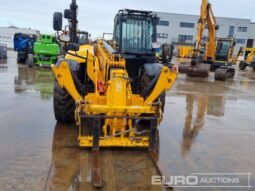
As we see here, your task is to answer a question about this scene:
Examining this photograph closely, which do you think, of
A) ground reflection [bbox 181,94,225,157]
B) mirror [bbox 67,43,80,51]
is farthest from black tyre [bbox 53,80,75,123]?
ground reflection [bbox 181,94,225,157]

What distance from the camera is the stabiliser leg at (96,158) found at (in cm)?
411

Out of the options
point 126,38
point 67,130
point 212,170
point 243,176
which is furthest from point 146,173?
point 126,38

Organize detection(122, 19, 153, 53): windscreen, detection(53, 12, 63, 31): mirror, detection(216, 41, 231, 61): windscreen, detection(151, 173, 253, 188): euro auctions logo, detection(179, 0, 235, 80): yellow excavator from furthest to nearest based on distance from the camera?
detection(216, 41, 231, 61): windscreen → detection(179, 0, 235, 80): yellow excavator → detection(122, 19, 153, 53): windscreen → detection(53, 12, 63, 31): mirror → detection(151, 173, 253, 188): euro auctions logo

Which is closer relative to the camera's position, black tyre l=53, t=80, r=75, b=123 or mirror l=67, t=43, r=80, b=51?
black tyre l=53, t=80, r=75, b=123

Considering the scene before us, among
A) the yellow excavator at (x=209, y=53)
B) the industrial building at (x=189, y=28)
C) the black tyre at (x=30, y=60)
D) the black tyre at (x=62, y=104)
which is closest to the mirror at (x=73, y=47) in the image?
the black tyre at (x=62, y=104)

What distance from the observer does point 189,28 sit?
63.2 meters

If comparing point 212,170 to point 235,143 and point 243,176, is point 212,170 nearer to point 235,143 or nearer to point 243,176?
point 243,176

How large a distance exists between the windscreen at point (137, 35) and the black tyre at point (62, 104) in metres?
1.72

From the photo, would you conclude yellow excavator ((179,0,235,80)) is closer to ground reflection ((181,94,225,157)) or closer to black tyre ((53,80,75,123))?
ground reflection ((181,94,225,157))

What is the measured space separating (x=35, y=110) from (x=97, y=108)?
321 cm

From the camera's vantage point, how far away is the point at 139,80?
713 cm

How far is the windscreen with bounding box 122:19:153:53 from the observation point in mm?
7258

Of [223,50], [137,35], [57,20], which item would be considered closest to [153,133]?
[57,20]

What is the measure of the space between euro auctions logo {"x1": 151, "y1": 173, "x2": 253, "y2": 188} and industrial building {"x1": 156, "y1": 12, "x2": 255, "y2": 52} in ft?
192
